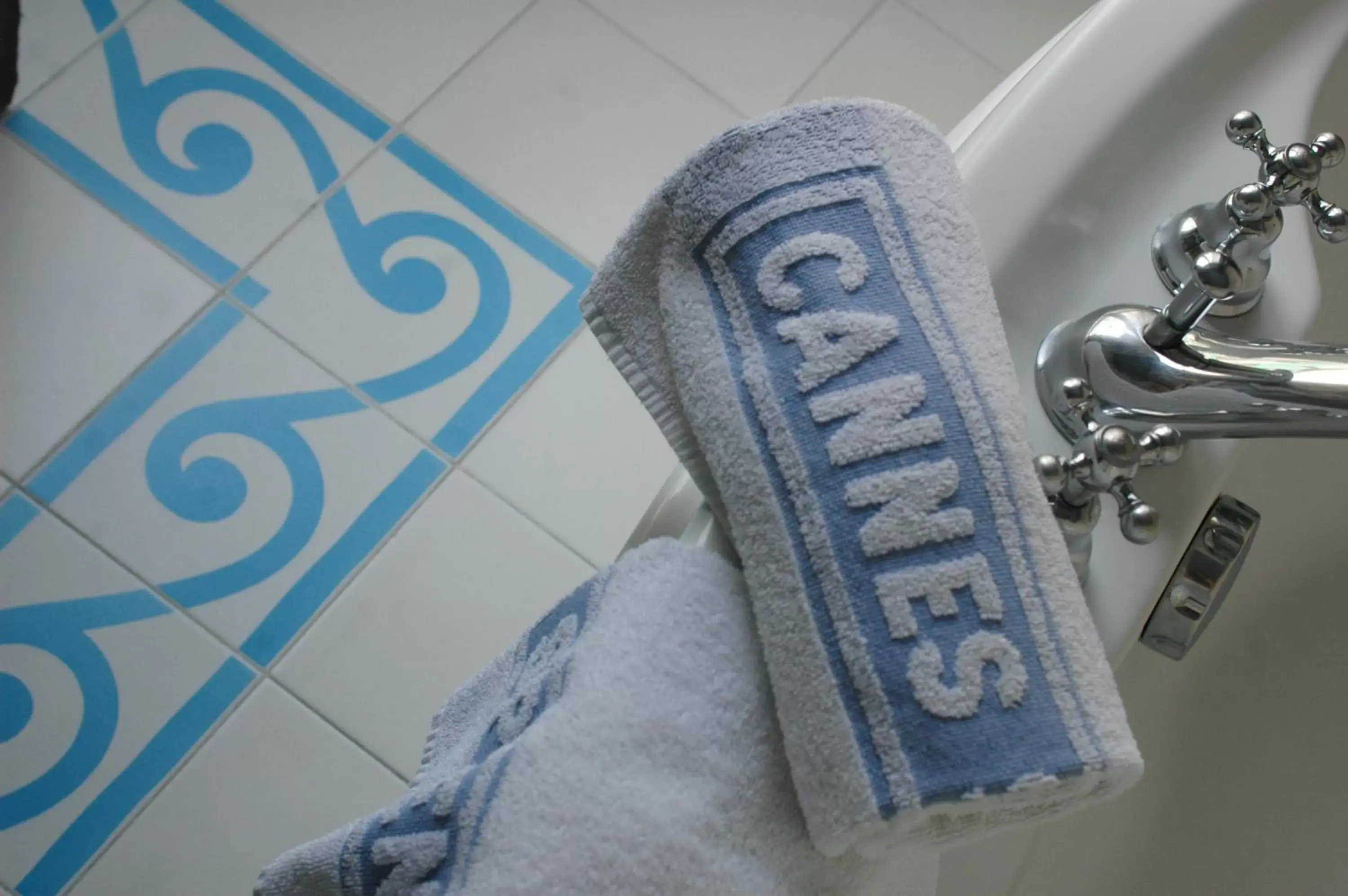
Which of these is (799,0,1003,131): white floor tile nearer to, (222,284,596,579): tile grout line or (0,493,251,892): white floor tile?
(222,284,596,579): tile grout line

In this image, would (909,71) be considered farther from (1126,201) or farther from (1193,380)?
(1193,380)

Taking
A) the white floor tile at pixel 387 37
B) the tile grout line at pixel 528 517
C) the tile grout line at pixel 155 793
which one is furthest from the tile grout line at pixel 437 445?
the white floor tile at pixel 387 37

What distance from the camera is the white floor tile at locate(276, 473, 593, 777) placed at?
3.19 feet

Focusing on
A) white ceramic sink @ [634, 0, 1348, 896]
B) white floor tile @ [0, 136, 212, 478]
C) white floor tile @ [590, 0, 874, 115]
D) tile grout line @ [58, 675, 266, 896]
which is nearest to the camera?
white ceramic sink @ [634, 0, 1348, 896]

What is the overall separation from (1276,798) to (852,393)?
1.97 feet

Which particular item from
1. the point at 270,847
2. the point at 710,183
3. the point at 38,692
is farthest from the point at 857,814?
the point at 38,692

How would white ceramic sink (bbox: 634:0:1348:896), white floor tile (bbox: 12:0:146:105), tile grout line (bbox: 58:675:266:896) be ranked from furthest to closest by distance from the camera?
white floor tile (bbox: 12:0:146:105) → tile grout line (bbox: 58:675:266:896) → white ceramic sink (bbox: 634:0:1348:896)

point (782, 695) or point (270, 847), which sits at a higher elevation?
point (782, 695)

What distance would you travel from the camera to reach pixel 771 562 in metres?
0.42

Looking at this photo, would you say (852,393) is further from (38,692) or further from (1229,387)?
(38,692)

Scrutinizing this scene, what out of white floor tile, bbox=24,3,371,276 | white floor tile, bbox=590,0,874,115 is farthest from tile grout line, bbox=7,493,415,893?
white floor tile, bbox=590,0,874,115

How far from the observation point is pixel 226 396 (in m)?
1.05

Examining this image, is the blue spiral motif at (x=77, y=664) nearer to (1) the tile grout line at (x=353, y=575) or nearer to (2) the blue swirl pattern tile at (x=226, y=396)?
(2) the blue swirl pattern tile at (x=226, y=396)

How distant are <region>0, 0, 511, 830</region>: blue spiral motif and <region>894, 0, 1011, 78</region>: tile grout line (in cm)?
61
